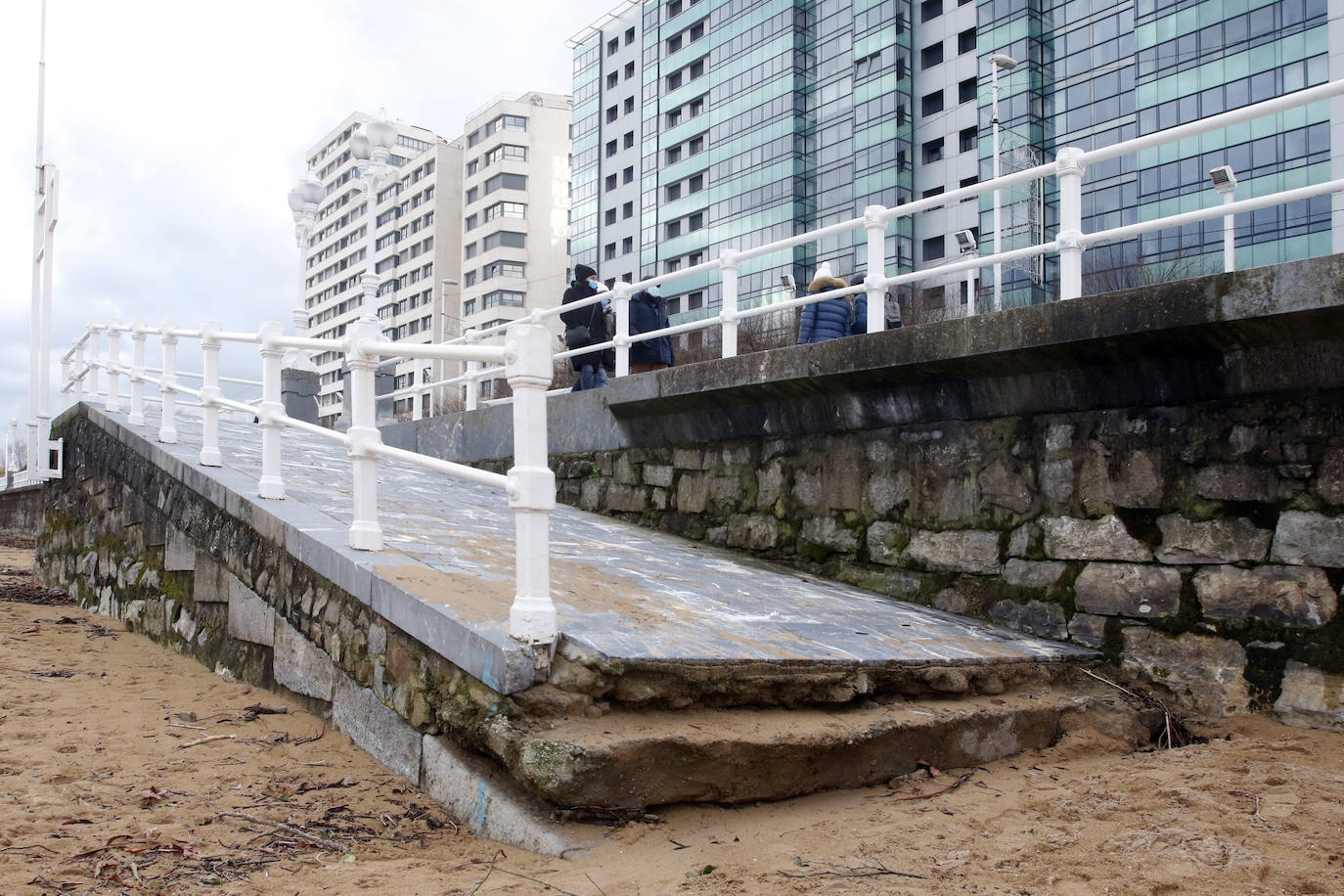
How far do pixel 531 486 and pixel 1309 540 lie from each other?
3329 millimetres

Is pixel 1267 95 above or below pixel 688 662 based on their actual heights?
above

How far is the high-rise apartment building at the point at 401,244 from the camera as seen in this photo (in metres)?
74.9

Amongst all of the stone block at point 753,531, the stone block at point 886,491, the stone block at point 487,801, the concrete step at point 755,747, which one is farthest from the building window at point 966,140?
the stone block at point 487,801

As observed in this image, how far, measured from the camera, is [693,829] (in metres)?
3.12

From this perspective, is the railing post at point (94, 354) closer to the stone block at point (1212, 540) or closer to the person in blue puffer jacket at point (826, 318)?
the person in blue puffer jacket at point (826, 318)

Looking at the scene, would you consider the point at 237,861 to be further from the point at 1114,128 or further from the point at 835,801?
the point at 1114,128

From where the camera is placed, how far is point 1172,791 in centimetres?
338

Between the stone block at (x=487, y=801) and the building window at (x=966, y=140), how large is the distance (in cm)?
→ 4155

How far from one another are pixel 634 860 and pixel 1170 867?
1475mm

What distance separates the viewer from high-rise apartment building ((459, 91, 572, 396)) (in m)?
69.6

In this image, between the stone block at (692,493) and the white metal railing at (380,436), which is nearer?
the white metal railing at (380,436)

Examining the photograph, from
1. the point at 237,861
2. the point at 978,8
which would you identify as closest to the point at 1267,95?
the point at 978,8

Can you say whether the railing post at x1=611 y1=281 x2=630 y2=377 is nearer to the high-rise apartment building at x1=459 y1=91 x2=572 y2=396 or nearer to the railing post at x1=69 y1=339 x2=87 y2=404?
the railing post at x1=69 y1=339 x2=87 y2=404

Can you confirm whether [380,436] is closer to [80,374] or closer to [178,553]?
[178,553]
